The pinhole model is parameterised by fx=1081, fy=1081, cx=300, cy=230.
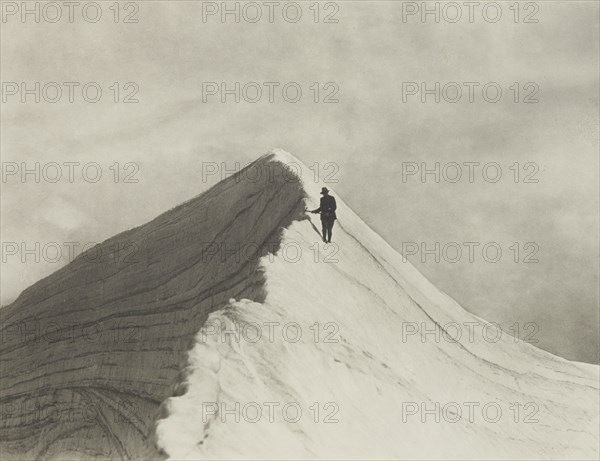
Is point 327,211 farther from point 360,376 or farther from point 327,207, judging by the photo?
point 360,376

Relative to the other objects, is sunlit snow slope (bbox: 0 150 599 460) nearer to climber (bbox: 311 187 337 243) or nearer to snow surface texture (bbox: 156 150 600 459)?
snow surface texture (bbox: 156 150 600 459)

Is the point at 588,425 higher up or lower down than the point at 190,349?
lower down

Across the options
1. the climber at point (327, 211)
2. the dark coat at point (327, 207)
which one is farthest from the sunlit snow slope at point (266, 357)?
the dark coat at point (327, 207)

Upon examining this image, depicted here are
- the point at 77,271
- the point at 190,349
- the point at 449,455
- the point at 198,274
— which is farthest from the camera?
the point at 77,271

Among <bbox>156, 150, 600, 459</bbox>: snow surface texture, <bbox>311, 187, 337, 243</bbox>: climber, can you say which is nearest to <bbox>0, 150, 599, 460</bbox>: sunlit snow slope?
<bbox>156, 150, 600, 459</bbox>: snow surface texture

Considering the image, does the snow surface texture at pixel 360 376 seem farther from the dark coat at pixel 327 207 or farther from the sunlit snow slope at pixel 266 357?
the dark coat at pixel 327 207

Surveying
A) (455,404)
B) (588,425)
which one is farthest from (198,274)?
(588,425)

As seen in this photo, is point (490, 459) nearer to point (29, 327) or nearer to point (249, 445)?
point (249, 445)

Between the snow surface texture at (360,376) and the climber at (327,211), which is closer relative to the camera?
the snow surface texture at (360,376)
